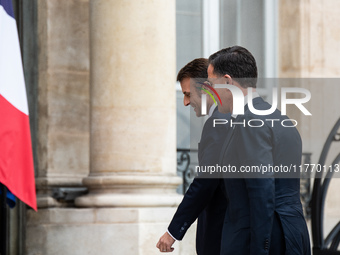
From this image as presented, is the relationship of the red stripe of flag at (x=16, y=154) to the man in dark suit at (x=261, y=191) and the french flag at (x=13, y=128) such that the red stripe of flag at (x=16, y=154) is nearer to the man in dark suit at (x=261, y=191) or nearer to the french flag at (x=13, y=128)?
the french flag at (x=13, y=128)

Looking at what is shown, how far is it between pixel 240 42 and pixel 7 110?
12.6 feet

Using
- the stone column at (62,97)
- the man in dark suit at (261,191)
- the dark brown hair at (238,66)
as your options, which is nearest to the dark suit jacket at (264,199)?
the man in dark suit at (261,191)

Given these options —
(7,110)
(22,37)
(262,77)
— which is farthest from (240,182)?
(262,77)

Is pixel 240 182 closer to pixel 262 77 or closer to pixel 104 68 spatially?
pixel 104 68

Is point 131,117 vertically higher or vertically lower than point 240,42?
lower

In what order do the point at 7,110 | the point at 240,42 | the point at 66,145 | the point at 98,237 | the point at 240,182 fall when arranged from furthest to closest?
the point at 240,42
the point at 66,145
the point at 98,237
the point at 7,110
the point at 240,182

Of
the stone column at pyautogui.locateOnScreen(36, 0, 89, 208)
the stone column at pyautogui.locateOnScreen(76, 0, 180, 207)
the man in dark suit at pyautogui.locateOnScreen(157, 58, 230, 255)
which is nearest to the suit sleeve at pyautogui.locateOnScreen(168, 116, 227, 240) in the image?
the man in dark suit at pyautogui.locateOnScreen(157, 58, 230, 255)

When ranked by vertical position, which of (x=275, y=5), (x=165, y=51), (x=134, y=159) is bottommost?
(x=134, y=159)

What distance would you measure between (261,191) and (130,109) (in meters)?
3.62

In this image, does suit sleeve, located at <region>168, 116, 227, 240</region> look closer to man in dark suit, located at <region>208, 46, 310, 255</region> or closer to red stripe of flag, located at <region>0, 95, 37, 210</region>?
man in dark suit, located at <region>208, 46, 310, 255</region>

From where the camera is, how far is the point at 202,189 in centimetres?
408

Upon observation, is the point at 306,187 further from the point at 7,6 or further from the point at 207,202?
the point at 207,202

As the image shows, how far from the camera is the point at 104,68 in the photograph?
7.09m

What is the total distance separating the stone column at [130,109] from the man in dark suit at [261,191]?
3286 millimetres
